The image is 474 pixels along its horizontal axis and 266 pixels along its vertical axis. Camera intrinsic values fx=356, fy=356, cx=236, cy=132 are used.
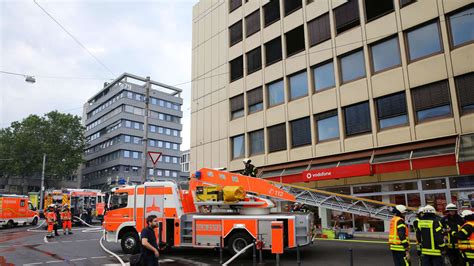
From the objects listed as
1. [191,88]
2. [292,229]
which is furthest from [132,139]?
[292,229]

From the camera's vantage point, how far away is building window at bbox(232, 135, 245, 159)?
2577cm

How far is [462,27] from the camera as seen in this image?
15.7m

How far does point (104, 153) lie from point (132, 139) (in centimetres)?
799

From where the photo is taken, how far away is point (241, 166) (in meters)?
25.2

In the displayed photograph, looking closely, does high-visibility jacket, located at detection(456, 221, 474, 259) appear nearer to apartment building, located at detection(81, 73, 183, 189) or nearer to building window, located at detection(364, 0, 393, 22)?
building window, located at detection(364, 0, 393, 22)

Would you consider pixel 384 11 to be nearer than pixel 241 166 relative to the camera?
Yes

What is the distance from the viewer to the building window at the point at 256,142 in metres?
24.4

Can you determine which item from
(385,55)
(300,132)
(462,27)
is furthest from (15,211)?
(462,27)

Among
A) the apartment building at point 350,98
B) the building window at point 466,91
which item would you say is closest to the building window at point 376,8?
the apartment building at point 350,98

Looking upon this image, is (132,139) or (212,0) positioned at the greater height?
(212,0)

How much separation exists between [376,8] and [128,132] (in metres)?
59.3

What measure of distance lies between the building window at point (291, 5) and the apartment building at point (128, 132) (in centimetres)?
4635

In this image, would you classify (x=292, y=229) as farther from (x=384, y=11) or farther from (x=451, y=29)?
(x=384, y=11)

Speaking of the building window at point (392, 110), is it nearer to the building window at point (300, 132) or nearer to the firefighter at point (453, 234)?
the building window at point (300, 132)
